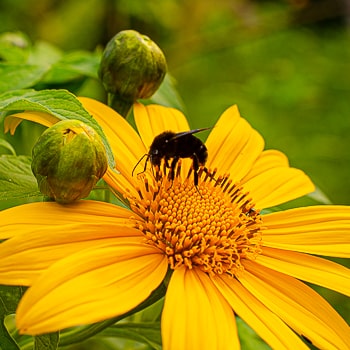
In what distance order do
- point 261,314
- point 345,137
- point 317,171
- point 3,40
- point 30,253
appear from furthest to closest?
point 345,137 → point 317,171 → point 3,40 → point 261,314 → point 30,253

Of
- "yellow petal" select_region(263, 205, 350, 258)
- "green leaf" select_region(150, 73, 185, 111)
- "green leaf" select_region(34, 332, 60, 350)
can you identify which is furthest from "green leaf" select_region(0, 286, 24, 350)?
"green leaf" select_region(150, 73, 185, 111)

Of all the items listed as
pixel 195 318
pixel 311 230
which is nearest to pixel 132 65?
pixel 311 230

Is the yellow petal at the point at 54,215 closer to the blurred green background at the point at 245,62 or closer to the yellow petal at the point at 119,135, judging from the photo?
the yellow petal at the point at 119,135

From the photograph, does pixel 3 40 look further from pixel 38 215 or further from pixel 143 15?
pixel 143 15

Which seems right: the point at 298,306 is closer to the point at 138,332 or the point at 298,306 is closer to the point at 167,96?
the point at 138,332

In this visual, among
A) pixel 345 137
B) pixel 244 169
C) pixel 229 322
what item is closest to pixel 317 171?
pixel 345 137

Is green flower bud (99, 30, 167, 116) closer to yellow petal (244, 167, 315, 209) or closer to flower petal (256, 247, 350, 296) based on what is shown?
yellow petal (244, 167, 315, 209)
